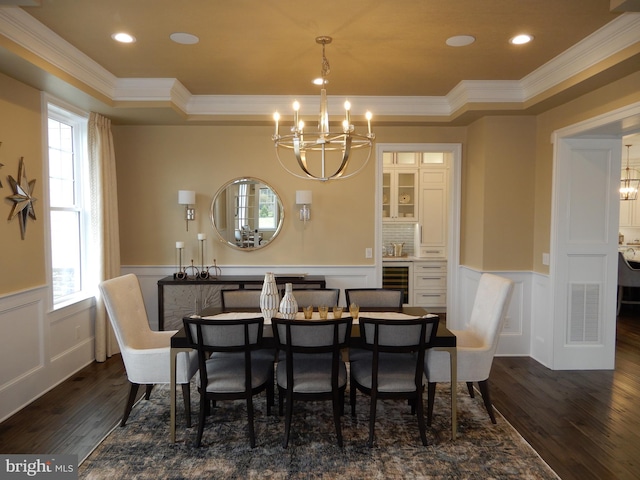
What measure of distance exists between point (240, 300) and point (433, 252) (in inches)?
149

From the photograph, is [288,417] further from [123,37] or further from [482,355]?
[123,37]

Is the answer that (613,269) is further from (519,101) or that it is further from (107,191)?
(107,191)

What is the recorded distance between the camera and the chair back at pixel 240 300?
12.0 feet

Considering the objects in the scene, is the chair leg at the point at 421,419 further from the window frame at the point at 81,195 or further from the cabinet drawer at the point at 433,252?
the cabinet drawer at the point at 433,252

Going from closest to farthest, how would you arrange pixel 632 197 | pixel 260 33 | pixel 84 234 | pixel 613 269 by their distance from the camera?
pixel 260 33
pixel 613 269
pixel 84 234
pixel 632 197

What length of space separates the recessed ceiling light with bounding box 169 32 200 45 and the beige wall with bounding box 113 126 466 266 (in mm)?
1800

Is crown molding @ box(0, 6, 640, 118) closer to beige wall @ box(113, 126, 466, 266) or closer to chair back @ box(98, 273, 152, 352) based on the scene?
beige wall @ box(113, 126, 466, 266)

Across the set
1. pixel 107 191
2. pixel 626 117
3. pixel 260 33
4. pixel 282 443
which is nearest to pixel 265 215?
pixel 107 191

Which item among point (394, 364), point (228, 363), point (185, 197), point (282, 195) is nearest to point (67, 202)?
point (185, 197)

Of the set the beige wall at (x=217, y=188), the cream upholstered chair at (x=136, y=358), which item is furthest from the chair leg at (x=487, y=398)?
the beige wall at (x=217, y=188)

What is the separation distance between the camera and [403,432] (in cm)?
292

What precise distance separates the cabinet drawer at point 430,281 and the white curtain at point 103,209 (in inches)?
165

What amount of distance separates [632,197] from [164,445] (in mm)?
8772

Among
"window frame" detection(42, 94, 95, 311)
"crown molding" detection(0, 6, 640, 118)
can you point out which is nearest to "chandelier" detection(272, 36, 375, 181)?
"crown molding" detection(0, 6, 640, 118)
